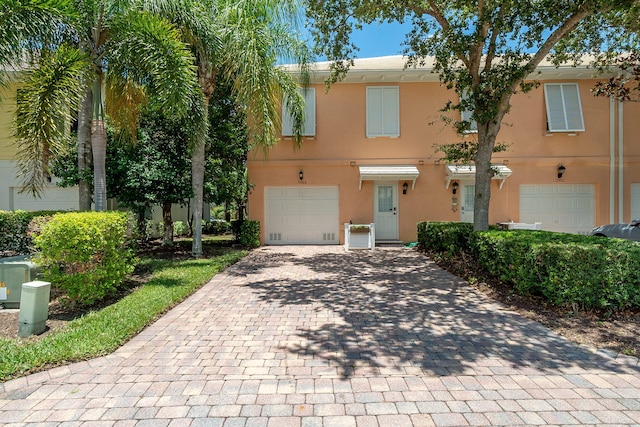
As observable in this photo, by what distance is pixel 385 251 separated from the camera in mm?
10742

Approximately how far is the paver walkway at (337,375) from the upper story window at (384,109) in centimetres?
823

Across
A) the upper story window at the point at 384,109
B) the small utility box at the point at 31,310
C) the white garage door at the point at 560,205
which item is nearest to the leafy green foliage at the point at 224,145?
the upper story window at the point at 384,109

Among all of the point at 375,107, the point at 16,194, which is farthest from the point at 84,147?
the point at 375,107

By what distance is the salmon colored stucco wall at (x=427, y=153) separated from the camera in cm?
1188

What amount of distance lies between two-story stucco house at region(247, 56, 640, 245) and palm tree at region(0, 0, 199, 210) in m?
5.67

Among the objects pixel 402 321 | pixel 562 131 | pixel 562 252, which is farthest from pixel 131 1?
pixel 562 131

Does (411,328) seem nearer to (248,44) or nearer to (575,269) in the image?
(575,269)

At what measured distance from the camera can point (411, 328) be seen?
4277mm

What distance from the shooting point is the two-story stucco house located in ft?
38.8

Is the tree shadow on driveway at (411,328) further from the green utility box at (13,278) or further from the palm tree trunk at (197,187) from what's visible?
the green utility box at (13,278)

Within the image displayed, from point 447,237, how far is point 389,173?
3.72 m

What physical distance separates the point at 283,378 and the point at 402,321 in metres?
2.02

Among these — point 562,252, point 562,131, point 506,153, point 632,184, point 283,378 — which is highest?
point 562,131

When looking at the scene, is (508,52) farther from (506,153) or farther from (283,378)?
(283,378)
